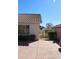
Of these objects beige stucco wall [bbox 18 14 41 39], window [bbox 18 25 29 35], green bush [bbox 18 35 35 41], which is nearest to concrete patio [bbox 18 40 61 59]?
green bush [bbox 18 35 35 41]

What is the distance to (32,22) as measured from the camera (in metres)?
19.3

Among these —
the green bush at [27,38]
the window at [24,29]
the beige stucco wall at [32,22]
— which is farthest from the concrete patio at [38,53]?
the window at [24,29]

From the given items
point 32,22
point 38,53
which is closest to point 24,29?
point 32,22

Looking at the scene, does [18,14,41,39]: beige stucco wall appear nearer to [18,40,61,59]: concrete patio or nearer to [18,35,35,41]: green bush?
[18,35,35,41]: green bush

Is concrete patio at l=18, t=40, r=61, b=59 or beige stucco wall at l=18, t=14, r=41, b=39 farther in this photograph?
beige stucco wall at l=18, t=14, r=41, b=39

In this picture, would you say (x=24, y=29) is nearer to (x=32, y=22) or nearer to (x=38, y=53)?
(x=32, y=22)

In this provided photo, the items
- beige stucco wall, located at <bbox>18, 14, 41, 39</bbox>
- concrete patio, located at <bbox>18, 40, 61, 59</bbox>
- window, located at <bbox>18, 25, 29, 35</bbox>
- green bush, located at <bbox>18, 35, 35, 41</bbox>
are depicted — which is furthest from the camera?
window, located at <bbox>18, 25, 29, 35</bbox>

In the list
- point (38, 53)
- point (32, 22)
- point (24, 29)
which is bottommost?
point (38, 53)

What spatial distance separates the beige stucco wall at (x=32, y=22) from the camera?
19.0 meters

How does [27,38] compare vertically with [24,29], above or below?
below

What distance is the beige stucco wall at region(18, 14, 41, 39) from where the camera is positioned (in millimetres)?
19047
